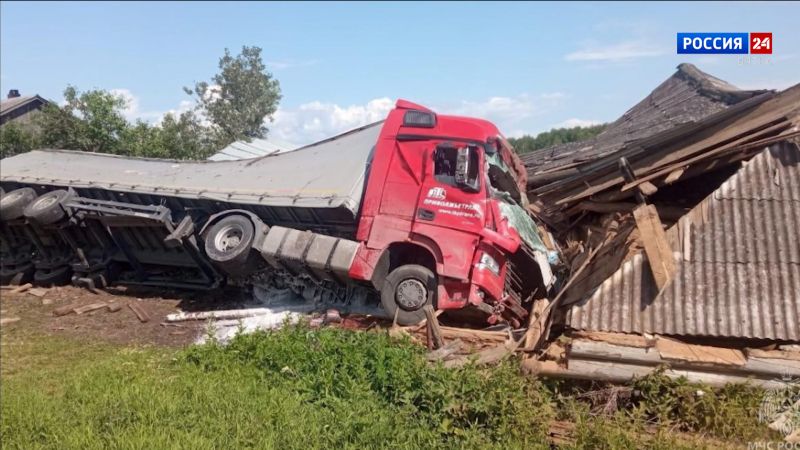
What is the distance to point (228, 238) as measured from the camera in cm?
861

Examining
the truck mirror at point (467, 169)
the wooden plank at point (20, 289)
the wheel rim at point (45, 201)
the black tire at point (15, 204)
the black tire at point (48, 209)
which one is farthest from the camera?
the wooden plank at point (20, 289)

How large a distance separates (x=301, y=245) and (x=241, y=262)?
99 cm

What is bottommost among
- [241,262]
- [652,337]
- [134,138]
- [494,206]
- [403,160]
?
[652,337]

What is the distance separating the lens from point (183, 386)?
225 inches

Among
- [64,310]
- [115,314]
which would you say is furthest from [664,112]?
[64,310]

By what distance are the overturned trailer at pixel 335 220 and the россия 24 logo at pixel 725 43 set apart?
2.49 meters

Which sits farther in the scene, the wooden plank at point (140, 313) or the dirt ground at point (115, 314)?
the wooden plank at point (140, 313)

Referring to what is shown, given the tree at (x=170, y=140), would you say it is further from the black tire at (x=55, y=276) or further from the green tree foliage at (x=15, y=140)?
the black tire at (x=55, y=276)

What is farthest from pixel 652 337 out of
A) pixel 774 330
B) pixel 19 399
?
pixel 19 399

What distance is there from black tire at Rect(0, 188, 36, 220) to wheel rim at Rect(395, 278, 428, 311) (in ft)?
23.0

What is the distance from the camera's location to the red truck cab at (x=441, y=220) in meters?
7.26

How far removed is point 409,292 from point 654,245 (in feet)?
9.76

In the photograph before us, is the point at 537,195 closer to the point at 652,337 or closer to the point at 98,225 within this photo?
the point at 652,337

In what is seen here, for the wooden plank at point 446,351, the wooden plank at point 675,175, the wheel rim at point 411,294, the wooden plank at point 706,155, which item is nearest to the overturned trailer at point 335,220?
the wheel rim at point 411,294
